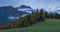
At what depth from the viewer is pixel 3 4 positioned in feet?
19.3

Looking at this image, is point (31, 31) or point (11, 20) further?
point (11, 20)

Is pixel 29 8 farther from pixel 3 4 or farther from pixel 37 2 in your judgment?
pixel 3 4

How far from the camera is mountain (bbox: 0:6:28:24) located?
5.89 metres

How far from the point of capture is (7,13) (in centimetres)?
597

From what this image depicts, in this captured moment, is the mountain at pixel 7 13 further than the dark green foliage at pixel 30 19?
No

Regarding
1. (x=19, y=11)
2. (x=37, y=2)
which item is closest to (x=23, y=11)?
(x=19, y=11)

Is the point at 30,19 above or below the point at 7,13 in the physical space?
below

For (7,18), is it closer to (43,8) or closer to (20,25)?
(20,25)

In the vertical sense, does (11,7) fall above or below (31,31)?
above

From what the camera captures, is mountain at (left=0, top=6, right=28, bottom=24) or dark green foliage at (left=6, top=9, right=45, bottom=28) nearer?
mountain at (left=0, top=6, right=28, bottom=24)

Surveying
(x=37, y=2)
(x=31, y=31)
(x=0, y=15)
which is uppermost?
(x=37, y=2)

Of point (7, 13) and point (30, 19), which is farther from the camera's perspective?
point (30, 19)

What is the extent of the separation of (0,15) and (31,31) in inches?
52.5

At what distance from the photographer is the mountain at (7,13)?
19.3 feet
